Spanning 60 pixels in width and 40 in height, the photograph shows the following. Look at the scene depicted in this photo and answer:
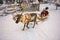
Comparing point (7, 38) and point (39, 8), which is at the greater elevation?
point (39, 8)

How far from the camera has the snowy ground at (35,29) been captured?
1.68 m

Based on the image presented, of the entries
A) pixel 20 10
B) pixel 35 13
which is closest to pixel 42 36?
pixel 35 13

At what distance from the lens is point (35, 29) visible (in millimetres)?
1712

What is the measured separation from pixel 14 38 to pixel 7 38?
0.08 m

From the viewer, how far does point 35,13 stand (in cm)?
172

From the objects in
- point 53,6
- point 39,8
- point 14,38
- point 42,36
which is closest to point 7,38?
point 14,38

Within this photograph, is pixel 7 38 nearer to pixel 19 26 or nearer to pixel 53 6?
pixel 19 26

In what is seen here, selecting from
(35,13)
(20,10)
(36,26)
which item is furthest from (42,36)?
(20,10)

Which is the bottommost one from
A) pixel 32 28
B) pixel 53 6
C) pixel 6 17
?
pixel 32 28

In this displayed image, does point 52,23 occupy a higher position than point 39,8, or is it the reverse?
point 39,8

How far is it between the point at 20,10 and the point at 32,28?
0.27m

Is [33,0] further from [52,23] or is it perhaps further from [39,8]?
[52,23]

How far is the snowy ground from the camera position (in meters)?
1.68

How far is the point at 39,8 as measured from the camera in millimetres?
1718
